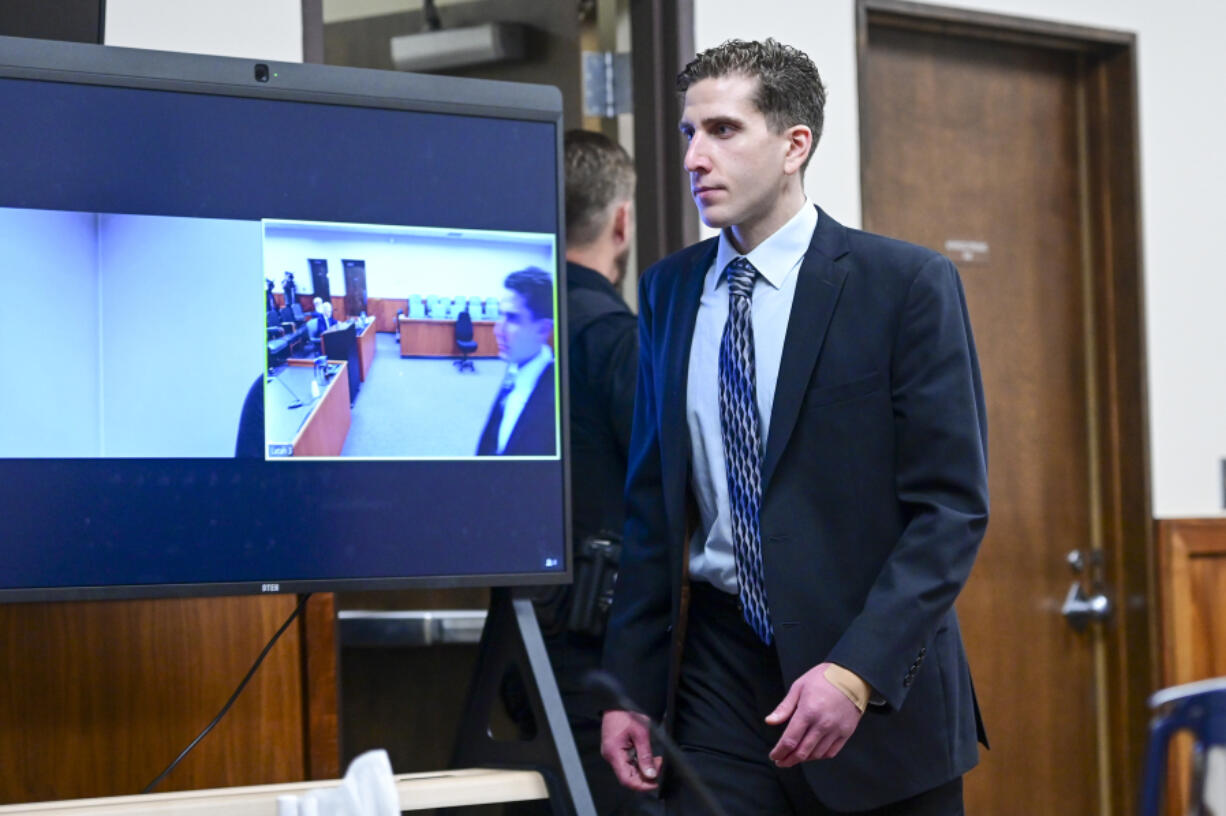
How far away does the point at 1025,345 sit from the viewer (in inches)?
137

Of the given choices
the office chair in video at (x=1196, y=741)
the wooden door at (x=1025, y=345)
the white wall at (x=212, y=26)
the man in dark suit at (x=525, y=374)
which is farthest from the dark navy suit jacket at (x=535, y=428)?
the wooden door at (x=1025, y=345)

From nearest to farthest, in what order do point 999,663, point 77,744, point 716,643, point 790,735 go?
1. point 790,735
2. point 716,643
3. point 77,744
4. point 999,663

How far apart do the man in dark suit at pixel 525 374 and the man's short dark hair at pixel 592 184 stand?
63 centimetres

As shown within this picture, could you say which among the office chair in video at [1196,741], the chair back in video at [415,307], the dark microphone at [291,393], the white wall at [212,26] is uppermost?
the white wall at [212,26]

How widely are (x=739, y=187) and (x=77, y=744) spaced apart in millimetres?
1275

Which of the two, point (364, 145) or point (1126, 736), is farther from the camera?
point (1126, 736)

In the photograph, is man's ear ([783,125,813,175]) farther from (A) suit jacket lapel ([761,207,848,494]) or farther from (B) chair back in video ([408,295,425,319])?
(B) chair back in video ([408,295,425,319])

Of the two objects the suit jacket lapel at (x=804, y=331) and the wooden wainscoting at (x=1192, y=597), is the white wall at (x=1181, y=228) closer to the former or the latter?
the wooden wainscoting at (x=1192, y=597)

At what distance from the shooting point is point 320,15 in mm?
2467

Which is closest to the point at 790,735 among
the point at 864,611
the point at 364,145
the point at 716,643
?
the point at 864,611

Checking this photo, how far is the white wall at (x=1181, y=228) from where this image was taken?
346 cm

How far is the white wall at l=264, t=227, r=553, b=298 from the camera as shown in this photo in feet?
5.78

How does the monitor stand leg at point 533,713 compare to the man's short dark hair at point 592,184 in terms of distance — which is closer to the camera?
the monitor stand leg at point 533,713

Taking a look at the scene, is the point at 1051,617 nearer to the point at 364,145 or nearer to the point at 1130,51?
the point at 1130,51
